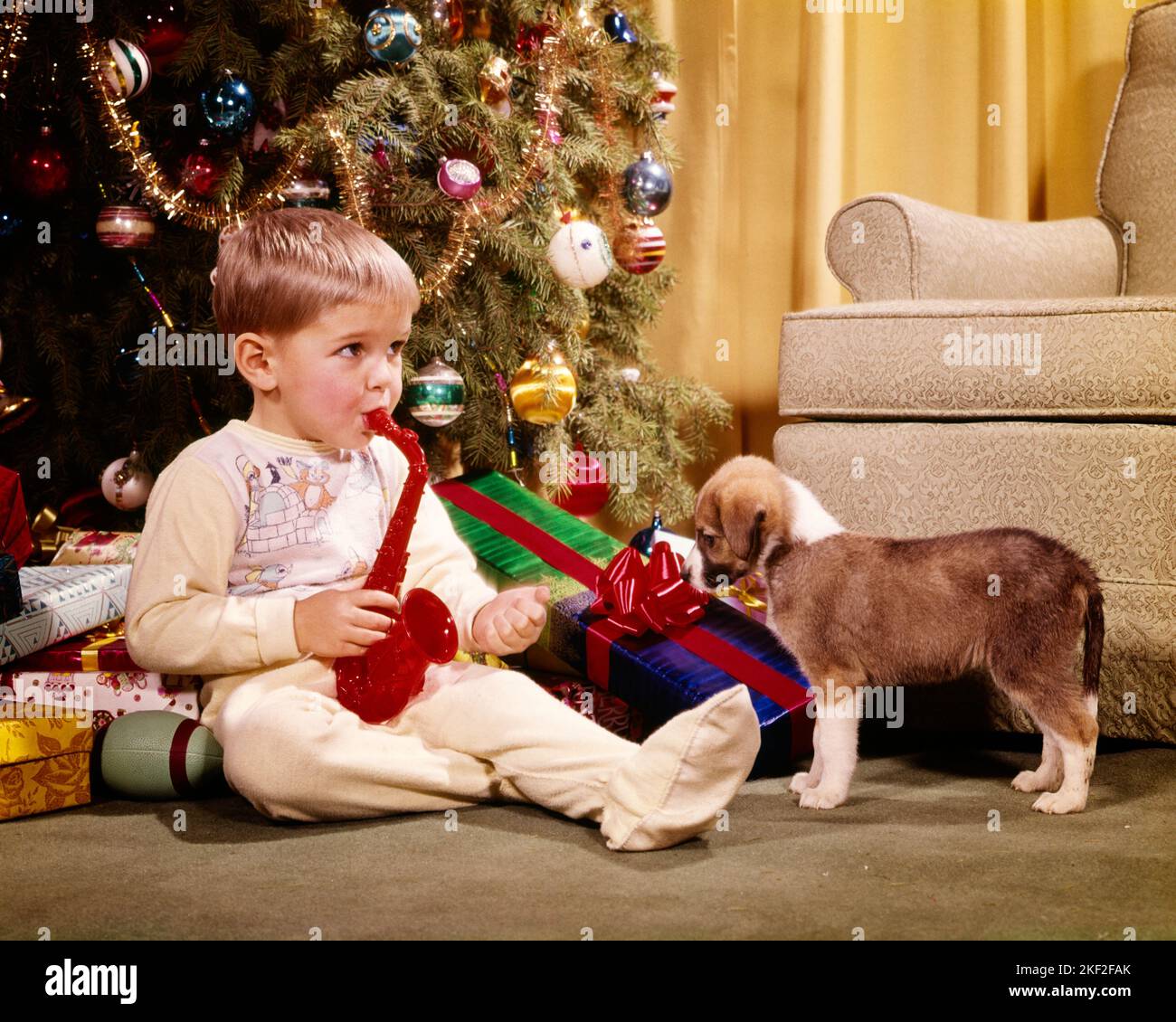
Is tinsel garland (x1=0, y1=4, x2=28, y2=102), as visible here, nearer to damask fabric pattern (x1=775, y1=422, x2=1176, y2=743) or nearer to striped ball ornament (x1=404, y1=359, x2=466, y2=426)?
striped ball ornament (x1=404, y1=359, x2=466, y2=426)

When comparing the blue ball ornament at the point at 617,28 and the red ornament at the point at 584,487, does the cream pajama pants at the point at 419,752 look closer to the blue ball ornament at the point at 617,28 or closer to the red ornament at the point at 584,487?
the red ornament at the point at 584,487

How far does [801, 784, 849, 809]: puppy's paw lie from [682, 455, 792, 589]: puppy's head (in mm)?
314

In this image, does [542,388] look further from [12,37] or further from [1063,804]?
[1063,804]

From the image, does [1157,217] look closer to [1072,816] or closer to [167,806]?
[1072,816]

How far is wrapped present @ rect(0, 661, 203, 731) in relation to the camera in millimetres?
1691

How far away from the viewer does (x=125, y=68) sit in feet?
6.68

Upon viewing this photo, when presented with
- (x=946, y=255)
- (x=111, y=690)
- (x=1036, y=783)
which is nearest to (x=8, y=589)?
(x=111, y=690)

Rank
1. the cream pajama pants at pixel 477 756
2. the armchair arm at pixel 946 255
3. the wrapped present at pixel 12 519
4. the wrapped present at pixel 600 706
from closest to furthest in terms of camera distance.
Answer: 1. the cream pajama pants at pixel 477 756
2. the wrapped present at pixel 12 519
3. the wrapped present at pixel 600 706
4. the armchair arm at pixel 946 255

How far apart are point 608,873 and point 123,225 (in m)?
1.57

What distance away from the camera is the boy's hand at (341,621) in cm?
146

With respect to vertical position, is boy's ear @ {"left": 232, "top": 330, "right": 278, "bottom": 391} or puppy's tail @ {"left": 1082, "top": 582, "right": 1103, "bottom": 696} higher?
boy's ear @ {"left": 232, "top": 330, "right": 278, "bottom": 391}

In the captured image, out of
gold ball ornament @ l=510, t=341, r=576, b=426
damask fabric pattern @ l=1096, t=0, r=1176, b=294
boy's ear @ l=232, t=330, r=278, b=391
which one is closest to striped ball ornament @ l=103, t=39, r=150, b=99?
boy's ear @ l=232, t=330, r=278, b=391

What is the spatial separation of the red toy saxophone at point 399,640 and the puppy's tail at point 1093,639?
2.79 ft

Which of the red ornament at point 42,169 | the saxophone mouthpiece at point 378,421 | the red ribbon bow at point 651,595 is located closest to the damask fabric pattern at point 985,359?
the red ribbon bow at point 651,595
